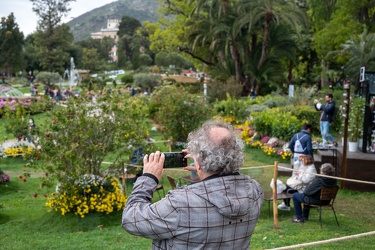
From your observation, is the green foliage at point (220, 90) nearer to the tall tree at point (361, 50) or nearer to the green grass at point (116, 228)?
the tall tree at point (361, 50)

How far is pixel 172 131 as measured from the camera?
15.8 m

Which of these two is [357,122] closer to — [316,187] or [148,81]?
[316,187]

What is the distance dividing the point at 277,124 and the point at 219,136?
45.9 feet

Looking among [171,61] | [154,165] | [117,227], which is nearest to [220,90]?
[117,227]

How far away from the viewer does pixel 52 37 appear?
229 feet

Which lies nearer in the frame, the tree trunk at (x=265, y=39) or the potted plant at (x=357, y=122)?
the potted plant at (x=357, y=122)

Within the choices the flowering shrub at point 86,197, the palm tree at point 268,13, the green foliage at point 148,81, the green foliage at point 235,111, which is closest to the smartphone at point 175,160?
the flowering shrub at point 86,197

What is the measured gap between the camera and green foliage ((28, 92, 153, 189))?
8.76m

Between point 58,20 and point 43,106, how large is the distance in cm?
6724

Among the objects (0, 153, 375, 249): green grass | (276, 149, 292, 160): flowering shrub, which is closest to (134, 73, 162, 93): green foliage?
(276, 149, 292, 160): flowering shrub

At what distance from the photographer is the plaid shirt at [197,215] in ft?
7.73

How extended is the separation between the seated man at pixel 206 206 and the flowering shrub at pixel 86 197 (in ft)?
21.5

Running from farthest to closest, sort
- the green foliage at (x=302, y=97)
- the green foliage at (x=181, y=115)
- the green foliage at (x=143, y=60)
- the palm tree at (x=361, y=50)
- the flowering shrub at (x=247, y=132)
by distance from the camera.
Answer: the green foliage at (x=143, y=60)
the palm tree at (x=361, y=50)
the green foliage at (x=302, y=97)
the flowering shrub at (x=247, y=132)
the green foliage at (x=181, y=115)

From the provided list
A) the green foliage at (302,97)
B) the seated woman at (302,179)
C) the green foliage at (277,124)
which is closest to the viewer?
the seated woman at (302,179)
